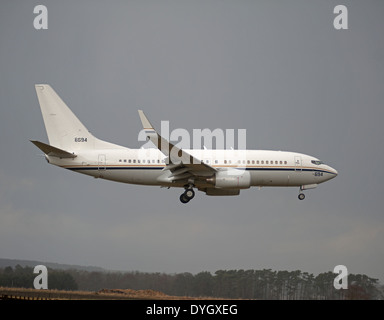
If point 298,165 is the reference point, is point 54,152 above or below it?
above

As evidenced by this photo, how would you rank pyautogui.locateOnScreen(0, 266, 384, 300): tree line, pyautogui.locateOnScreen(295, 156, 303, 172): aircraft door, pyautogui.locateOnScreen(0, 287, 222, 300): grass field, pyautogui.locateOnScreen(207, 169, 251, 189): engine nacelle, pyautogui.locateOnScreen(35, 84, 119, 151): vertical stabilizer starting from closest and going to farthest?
pyautogui.locateOnScreen(0, 287, 222, 300): grass field < pyautogui.locateOnScreen(0, 266, 384, 300): tree line < pyautogui.locateOnScreen(207, 169, 251, 189): engine nacelle < pyautogui.locateOnScreen(35, 84, 119, 151): vertical stabilizer < pyautogui.locateOnScreen(295, 156, 303, 172): aircraft door

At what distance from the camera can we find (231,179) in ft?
169

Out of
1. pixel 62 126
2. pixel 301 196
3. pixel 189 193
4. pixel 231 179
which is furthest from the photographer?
pixel 301 196

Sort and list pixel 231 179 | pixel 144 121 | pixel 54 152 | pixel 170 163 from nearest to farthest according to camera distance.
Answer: pixel 144 121 < pixel 170 163 < pixel 54 152 < pixel 231 179

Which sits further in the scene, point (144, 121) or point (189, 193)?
point (189, 193)

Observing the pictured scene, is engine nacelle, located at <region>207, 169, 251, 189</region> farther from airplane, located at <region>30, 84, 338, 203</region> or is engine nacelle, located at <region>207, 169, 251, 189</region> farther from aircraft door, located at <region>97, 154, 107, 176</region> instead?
aircraft door, located at <region>97, 154, 107, 176</region>

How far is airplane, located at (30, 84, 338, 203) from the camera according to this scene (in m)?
51.7

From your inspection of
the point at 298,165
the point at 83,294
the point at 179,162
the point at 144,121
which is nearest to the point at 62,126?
the point at 179,162

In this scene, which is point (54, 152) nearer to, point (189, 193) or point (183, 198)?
point (183, 198)

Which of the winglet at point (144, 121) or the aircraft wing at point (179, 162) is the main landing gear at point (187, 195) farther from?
the winglet at point (144, 121)

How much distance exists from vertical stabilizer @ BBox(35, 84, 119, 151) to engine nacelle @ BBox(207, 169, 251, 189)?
8.12 metres

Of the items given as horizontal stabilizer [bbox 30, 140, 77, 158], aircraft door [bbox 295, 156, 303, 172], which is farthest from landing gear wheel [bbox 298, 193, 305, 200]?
horizontal stabilizer [bbox 30, 140, 77, 158]

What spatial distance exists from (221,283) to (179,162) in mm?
9217
